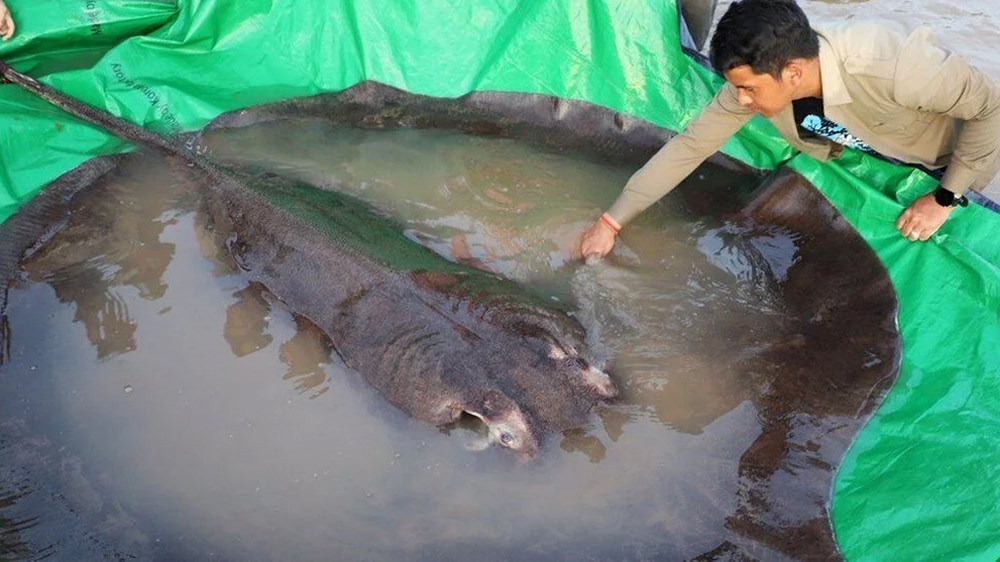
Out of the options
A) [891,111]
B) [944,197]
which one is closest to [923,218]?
[944,197]

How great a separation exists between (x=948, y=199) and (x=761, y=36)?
4.78 ft

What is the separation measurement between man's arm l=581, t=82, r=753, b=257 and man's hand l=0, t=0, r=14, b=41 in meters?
3.97

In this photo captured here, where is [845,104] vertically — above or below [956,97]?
below

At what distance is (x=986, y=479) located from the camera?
2887 mm

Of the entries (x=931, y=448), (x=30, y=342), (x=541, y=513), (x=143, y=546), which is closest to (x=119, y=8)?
(x=30, y=342)

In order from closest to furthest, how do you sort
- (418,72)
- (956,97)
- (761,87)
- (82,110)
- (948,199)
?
(761,87) < (956,97) < (948,199) < (82,110) < (418,72)

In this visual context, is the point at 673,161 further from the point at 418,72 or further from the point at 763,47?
the point at 418,72

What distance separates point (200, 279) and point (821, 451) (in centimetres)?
335

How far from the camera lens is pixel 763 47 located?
313 cm

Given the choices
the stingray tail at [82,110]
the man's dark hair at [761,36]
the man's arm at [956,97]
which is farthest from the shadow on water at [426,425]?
the man's dark hair at [761,36]

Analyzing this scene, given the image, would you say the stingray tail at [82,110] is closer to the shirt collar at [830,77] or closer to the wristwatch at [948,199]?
the shirt collar at [830,77]

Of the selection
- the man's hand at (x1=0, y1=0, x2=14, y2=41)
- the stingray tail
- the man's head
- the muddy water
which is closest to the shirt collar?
the man's head

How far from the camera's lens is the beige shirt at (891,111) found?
344 cm

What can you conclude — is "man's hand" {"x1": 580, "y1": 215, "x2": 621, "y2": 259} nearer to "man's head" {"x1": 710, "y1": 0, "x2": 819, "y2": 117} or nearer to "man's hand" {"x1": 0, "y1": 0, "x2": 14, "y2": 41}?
"man's head" {"x1": 710, "y1": 0, "x2": 819, "y2": 117}
